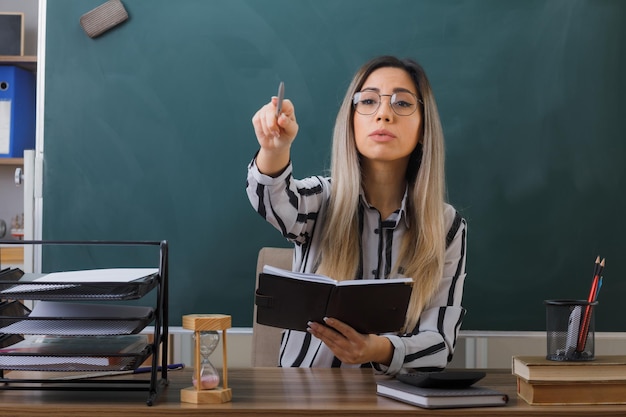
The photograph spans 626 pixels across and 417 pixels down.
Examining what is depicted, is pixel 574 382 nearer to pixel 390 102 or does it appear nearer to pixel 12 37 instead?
pixel 390 102

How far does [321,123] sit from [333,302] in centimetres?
122

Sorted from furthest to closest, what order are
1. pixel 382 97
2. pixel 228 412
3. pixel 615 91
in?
pixel 615 91
pixel 382 97
pixel 228 412

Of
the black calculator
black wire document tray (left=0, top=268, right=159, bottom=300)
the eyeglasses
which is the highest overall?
the eyeglasses

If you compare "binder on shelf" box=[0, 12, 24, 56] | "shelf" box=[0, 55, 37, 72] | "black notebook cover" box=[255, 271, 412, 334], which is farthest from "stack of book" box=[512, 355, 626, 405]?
"binder on shelf" box=[0, 12, 24, 56]

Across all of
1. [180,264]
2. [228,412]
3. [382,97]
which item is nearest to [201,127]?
[180,264]

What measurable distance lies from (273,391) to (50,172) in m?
1.43

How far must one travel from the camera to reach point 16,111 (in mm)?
3283

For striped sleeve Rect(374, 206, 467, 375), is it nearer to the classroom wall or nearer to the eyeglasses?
the eyeglasses

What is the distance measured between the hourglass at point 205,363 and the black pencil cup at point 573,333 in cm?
50

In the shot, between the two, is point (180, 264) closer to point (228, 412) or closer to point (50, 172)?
point (50, 172)

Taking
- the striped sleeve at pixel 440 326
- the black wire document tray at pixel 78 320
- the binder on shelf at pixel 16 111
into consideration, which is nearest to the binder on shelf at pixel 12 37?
the binder on shelf at pixel 16 111

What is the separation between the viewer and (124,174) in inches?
92.8

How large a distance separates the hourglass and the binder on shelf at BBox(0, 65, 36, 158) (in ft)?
8.16

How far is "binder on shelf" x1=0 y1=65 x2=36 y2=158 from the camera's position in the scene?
329 cm
